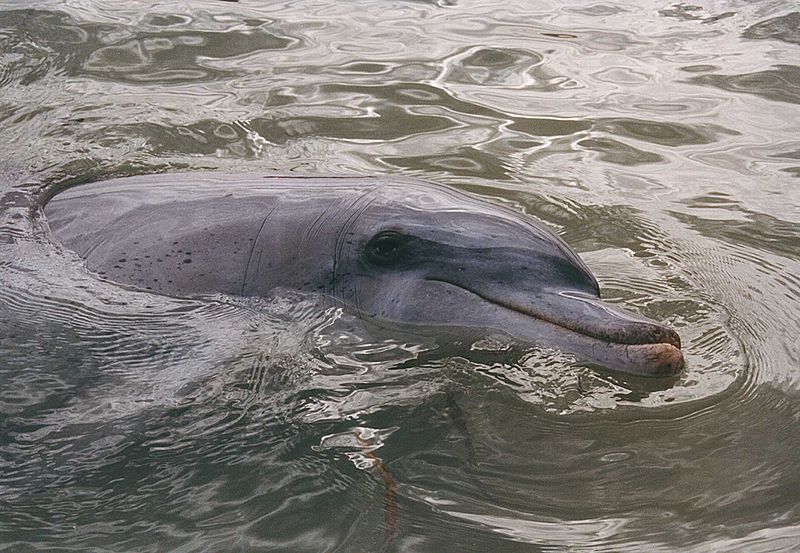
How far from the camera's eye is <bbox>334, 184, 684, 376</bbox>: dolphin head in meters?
4.44

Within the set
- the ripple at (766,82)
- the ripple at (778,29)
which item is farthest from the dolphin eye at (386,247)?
the ripple at (778,29)

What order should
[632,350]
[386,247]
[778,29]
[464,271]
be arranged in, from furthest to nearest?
[778,29] → [386,247] → [464,271] → [632,350]

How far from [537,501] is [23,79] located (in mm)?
6448

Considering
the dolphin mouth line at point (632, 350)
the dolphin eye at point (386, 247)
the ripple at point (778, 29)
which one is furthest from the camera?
the ripple at point (778, 29)

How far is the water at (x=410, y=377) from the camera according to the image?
3934mm

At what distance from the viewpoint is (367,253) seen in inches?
187

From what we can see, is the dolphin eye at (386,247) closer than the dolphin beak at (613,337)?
No

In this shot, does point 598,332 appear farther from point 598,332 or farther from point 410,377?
point 410,377

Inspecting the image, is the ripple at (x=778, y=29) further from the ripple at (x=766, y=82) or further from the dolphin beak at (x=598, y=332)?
the dolphin beak at (x=598, y=332)

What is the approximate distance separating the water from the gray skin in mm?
136

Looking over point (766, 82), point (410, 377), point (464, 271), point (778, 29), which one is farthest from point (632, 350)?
point (778, 29)

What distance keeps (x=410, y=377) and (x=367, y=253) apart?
0.59 metres

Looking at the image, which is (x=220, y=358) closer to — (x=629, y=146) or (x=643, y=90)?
(x=629, y=146)

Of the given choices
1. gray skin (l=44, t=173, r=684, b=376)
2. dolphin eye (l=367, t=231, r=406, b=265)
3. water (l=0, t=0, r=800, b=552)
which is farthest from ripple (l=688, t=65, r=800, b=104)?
dolphin eye (l=367, t=231, r=406, b=265)
